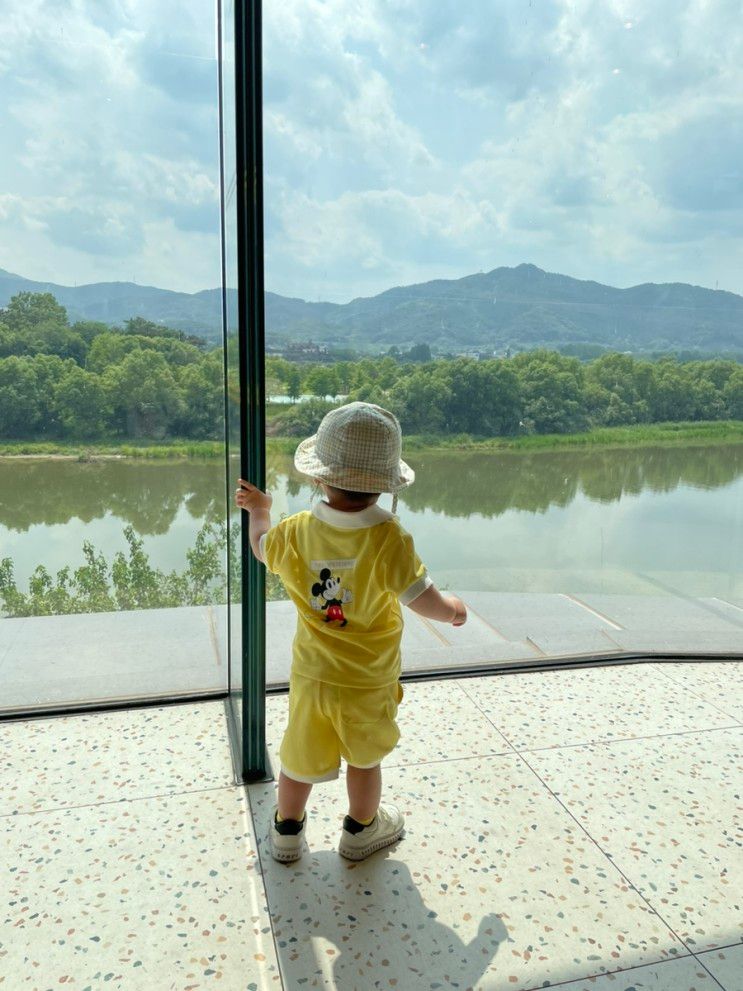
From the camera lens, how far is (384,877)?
58.1 inches

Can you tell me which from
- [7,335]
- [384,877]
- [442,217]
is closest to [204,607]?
[7,335]

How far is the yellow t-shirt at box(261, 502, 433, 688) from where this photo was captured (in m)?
1.38

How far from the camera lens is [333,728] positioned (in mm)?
1459

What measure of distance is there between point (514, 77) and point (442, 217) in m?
0.48

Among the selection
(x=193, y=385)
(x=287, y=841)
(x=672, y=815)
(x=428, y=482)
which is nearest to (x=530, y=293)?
(x=428, y=482)

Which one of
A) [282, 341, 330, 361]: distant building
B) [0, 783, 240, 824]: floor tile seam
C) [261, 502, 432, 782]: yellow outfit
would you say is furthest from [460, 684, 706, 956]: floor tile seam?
[282, 341, 330, 361]: distant building

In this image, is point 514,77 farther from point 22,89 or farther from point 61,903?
point 61,903

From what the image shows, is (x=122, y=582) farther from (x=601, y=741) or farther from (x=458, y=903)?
(x=601, y=741)

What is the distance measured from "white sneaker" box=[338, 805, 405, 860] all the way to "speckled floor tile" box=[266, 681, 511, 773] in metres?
0.30

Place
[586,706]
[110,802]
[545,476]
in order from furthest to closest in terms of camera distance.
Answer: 1. [545,476]
2. [586,706]
3. [110,802]

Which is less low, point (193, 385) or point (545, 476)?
point (193, 385)

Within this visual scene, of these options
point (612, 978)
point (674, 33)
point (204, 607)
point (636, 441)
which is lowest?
point (612, 978)

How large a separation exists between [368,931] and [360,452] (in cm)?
89

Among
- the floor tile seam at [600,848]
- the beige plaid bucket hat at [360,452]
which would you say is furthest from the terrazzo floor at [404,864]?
the beige plaid bucket hat at [360,452]
